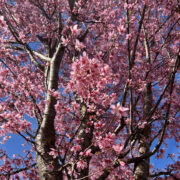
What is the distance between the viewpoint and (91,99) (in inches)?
150

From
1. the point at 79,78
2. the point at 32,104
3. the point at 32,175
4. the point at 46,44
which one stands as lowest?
the point at 32,175

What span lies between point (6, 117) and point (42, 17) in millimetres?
6753

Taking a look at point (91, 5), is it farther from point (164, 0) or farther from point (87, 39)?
point (164, 0)

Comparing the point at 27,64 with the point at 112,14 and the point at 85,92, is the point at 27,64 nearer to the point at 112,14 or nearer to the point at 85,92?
the point at 112,14

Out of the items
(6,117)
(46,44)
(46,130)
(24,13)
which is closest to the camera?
(6,117)

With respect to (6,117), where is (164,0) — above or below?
above

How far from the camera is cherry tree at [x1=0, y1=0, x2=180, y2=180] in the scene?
334cm

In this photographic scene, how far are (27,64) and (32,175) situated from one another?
20.9 ft

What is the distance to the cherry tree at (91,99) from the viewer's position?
11.0 feet

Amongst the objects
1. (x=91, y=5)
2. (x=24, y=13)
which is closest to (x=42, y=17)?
(x=24, y=13)

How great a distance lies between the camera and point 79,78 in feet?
10.9

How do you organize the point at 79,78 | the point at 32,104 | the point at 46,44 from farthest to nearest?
the point at 46,44, the point at 32,104, the point at 79,78

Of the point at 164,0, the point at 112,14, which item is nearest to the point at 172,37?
the point at 164,0

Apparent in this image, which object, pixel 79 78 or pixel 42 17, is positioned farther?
pixel 42 17
